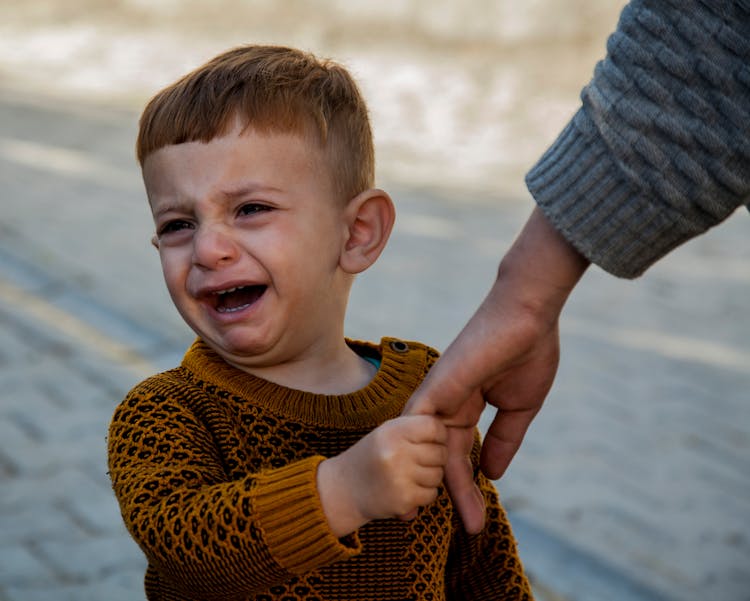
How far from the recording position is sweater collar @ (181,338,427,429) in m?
1.82

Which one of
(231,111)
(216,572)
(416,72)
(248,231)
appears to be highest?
(416,72)

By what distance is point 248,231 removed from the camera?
1.79 metres

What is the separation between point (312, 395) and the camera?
1862 millimetres

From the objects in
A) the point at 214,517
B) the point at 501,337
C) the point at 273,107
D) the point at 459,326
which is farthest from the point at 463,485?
the point at 459,326

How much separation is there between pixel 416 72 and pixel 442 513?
30.6 ft

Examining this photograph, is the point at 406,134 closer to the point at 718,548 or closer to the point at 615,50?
the point at 718,548

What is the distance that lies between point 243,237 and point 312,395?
292mm

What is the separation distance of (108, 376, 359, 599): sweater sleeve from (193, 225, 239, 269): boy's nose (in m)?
0.26

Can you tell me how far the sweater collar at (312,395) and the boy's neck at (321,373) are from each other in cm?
3

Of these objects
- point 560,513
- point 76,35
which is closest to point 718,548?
point 560,513

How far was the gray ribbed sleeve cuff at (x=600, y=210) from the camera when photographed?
1633 mm

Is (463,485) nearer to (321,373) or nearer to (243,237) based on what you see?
(321,373)

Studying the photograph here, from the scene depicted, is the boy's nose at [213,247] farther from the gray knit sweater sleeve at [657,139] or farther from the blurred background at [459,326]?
the blurred background at [459,326]

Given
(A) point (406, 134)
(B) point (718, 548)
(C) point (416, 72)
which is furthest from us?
(C) point (416, 72)
